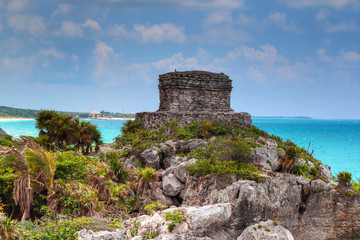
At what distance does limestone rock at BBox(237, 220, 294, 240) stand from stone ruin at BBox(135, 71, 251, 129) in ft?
40.6

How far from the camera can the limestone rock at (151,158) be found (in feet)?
47.1

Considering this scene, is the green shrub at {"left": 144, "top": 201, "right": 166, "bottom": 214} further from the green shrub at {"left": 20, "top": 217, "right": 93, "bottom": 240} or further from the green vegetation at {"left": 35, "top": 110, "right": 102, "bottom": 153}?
the green vegetation at {"left": 35, "top": 110, "right": 102, "bottom": 153}

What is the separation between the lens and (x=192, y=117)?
1944cm

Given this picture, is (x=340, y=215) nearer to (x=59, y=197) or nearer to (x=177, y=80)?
(x=59, y=197)

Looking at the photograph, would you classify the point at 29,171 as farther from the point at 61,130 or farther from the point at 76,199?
the point at 61,130

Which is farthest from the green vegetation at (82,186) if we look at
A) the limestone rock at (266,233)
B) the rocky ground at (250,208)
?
the limestone rock at (266,233)

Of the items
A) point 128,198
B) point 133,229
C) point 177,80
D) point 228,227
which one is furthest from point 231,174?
point 177,80

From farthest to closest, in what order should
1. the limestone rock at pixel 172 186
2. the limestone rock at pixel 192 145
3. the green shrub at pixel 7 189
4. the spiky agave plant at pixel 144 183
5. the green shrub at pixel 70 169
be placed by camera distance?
the limestone rock at pixel 192 145
the limestone rock at pixel 172 186
the spiky agave plant at pixel 144 183
the green shrub at pixel 70 169
the green shrub at pixel 7 189

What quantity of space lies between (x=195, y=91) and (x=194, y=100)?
69cm

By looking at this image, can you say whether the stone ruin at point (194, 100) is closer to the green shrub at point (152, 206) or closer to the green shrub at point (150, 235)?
the green shrub at point (152, 206)

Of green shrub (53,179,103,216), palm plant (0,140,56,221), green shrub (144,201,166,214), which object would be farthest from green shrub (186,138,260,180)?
palm plant (0,140,56,221)

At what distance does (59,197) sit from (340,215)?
9.94 metres

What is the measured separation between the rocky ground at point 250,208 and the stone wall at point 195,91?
25.0 feet

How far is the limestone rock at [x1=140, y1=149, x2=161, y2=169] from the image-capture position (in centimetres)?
1436
